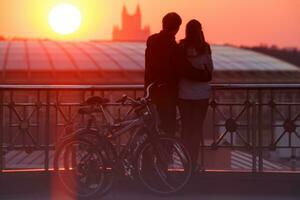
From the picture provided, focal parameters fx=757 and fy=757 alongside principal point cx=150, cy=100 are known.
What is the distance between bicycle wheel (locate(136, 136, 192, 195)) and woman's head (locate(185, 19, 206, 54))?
1.10 m

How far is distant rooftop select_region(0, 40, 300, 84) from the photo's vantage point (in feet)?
133

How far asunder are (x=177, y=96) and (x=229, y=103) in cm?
185

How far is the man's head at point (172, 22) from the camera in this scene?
326 inches

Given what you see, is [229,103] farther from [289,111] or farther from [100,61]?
[100,61]

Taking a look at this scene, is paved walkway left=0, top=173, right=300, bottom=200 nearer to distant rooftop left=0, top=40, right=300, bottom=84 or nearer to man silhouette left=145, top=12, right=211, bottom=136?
man silhouette left=145, top=12, right=211, bottom=136

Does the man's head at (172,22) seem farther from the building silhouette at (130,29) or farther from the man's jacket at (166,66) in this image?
the building silhouette at (130,29)

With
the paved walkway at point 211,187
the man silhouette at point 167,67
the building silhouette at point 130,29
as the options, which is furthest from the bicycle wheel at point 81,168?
the building silhouette at point 130,29

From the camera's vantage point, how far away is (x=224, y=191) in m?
8.89

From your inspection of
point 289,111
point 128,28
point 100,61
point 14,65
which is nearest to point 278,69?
point 100,61

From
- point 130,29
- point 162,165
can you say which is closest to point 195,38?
point 162,165

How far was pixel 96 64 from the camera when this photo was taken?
43.2m

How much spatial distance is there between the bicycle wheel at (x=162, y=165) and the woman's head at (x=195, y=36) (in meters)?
1.10

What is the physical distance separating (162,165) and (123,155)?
0.44m

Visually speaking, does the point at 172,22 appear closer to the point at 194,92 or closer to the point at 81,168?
the point at 194,92
